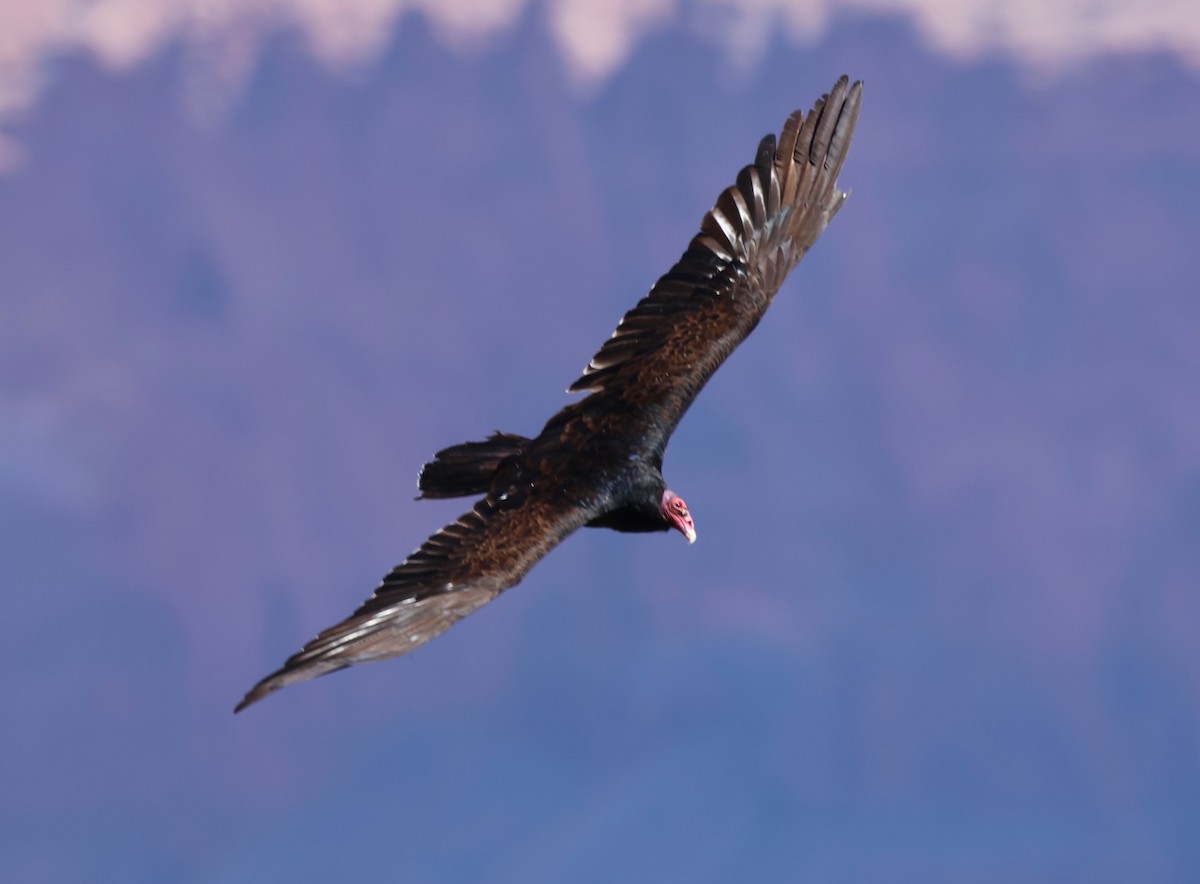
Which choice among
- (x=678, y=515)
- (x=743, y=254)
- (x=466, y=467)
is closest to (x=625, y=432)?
(x=678, y=515)

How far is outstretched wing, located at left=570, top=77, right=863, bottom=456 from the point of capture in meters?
13.8

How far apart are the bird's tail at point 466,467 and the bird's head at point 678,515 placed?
1191mm

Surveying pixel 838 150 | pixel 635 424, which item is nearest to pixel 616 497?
pixel 635 424

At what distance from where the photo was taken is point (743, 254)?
46.9 feet

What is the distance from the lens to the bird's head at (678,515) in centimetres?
1311

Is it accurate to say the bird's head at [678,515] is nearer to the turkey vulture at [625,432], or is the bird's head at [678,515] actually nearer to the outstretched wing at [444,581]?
the turkey vulture at [625,432]

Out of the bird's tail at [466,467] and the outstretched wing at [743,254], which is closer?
the bird's tail at [466,467]

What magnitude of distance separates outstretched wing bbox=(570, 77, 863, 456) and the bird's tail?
0.98 meters

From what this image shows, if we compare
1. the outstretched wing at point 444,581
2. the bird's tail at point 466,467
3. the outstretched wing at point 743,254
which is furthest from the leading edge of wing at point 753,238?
the outstretched wing at point 444,581

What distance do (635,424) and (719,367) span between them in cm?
105

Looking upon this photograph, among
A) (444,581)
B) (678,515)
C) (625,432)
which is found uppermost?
(625,432)

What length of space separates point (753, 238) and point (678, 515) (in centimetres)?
266

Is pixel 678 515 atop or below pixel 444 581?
atop

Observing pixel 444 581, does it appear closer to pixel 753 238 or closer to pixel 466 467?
pixel 466 467
